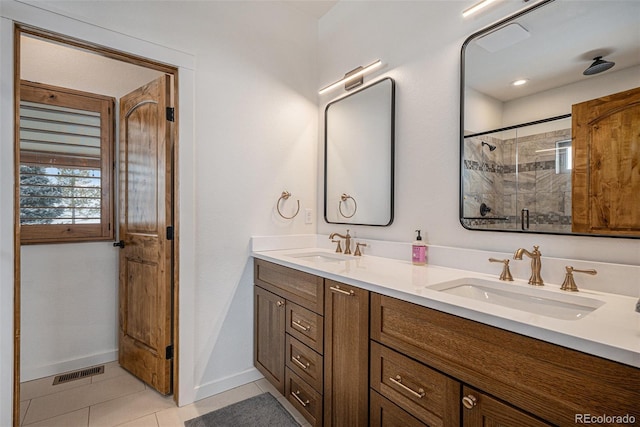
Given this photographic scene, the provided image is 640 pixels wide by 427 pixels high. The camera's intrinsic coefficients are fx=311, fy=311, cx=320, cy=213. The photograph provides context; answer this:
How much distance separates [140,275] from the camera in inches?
86.6

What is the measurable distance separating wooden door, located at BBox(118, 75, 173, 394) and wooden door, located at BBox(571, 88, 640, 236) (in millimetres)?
2100

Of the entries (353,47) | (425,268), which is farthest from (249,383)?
(353,47)

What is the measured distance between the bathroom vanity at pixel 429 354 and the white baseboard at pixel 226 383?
1.17 ft

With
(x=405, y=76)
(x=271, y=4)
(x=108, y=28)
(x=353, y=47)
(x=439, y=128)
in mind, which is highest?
(x=271, y=4)

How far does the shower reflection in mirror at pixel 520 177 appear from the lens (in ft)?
4.09

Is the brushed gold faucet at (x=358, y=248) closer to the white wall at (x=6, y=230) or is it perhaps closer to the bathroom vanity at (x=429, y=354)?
the bathroom vanity at (x=429, y=354)

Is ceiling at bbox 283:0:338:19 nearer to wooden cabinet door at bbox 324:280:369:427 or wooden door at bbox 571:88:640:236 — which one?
wooden door at bbox 571:88:640:236

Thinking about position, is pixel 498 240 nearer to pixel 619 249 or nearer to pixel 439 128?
pixel 619 249

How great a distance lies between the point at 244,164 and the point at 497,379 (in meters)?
1.86

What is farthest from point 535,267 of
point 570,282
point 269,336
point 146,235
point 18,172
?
point 18,172

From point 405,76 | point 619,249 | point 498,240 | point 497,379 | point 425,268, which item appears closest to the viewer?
point 497,379

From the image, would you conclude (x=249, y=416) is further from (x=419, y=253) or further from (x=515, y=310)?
(x=515, y=310)

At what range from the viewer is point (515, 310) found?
903 mm

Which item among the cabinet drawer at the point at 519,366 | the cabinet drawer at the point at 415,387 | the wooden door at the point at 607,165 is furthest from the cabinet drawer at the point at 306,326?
the wooden door at the point at 607,165
